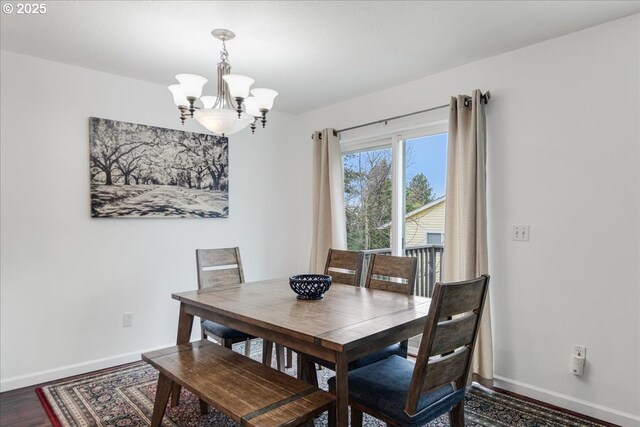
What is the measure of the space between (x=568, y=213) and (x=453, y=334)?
1.46 meters

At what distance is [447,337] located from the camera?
153 centimetres

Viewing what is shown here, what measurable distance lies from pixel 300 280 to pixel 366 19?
1601 millimetres

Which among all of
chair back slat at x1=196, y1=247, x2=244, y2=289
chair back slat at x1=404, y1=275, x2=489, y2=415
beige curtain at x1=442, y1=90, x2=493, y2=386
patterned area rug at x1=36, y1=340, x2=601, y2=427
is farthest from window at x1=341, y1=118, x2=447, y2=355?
chair back slat at x1=404, y1=275, x2=489, y2=415

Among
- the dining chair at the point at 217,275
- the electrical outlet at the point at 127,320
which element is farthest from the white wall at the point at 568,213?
the electrical outlet at the point at 127,320

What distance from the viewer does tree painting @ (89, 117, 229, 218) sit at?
3055 mm

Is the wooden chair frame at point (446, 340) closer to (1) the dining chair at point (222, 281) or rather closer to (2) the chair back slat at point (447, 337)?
(2) the chair back slat at point (447, 337)

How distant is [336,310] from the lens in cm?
Result: 196

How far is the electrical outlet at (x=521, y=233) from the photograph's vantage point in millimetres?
2615

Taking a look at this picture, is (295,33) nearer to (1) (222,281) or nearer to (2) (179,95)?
(2) (179,95)

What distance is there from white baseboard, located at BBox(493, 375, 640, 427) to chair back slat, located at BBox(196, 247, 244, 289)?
211 cm

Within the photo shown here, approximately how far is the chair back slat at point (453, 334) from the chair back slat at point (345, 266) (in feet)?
3.87

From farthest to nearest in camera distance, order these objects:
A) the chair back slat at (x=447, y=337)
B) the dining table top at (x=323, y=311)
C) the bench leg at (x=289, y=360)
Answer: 1. the bench leg at (x=289, y=360)
2. the dining table top at (x=323, y=311)
3. the chair back slat at (x=447, y=337)

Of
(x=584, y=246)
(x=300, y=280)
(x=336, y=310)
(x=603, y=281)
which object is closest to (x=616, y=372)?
(x=603, y=281)

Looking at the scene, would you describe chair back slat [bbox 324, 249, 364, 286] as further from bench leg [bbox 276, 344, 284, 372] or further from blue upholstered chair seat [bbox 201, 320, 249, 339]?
blue upholstered chair seat [bbox 201, 320, 249, 339]
